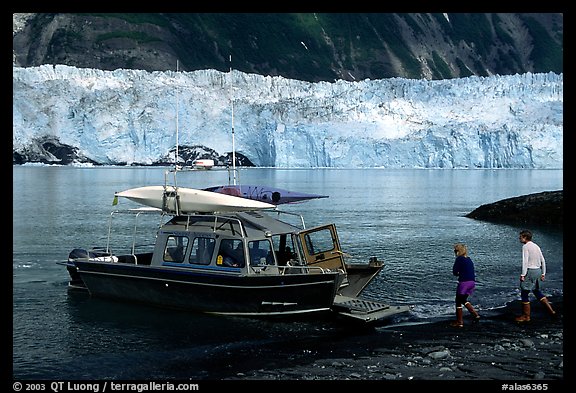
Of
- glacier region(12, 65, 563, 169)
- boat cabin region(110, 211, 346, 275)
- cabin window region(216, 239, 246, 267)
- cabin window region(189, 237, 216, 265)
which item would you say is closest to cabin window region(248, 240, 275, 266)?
boat cabin region(110, 211, 346, 275)

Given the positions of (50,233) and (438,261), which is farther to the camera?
(50,233)

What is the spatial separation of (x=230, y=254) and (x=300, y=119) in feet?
223

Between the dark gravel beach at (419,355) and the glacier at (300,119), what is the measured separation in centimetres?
6635

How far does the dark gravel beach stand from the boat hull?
43.3 inches

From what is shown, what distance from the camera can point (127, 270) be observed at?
16.1 meters

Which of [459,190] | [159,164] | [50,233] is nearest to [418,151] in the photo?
[459,190]

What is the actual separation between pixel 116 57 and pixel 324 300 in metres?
180

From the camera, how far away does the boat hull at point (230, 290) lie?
14.6 metres

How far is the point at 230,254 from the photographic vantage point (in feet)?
49.1

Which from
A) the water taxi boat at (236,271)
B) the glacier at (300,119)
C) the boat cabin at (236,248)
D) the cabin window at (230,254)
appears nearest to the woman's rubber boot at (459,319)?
the water taxi boat at (236,271)

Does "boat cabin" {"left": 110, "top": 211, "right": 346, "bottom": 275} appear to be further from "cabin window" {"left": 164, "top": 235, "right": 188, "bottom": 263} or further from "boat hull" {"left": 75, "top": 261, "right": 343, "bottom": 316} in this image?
"boat hull" {"left": 75, "top": 261, "right": 343, "bottom": 316}

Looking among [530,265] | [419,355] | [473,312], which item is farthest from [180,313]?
[530,265]
